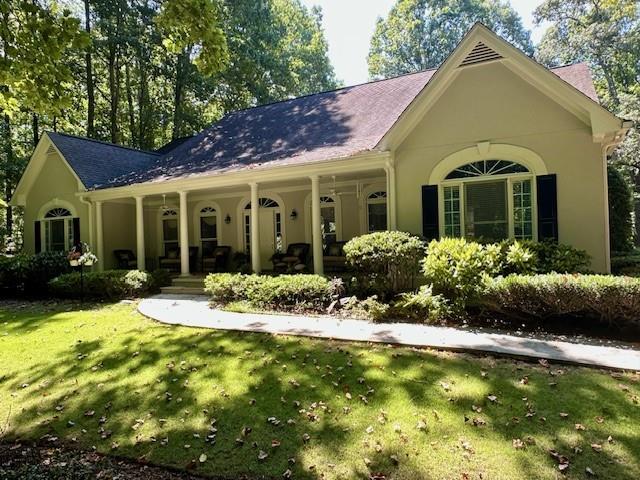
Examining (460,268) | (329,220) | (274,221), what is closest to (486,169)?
(460,268)

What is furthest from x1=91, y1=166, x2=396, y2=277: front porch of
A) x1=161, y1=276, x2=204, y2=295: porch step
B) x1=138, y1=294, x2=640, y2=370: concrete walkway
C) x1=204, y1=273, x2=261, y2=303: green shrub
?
x1=138, y1=294, x2=640, y2=370: concrete walkway

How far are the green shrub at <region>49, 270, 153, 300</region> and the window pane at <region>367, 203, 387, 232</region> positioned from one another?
6878mm

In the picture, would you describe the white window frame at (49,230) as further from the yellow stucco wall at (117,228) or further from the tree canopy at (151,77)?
the tree canopy at (151,77)

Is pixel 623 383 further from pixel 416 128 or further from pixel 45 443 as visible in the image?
pixel 416 128

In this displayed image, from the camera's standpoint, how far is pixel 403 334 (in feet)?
20.9

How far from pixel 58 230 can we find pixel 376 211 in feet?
39.4

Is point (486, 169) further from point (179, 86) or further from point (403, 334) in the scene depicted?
point (179, 86)

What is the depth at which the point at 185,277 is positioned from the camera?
12562 mm

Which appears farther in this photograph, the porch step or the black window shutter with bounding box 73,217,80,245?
the black window shutter with bounding box 73,217,80,245

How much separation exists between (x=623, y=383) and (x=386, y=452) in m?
2.84

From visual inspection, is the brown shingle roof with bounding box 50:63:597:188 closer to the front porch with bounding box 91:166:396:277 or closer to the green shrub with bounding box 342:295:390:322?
the front porch with bounding box 91:166:396:277

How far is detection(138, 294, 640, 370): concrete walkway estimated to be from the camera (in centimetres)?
509

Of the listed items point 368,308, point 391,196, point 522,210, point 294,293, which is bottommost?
point 368,308

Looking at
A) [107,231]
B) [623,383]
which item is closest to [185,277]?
[107,231]
